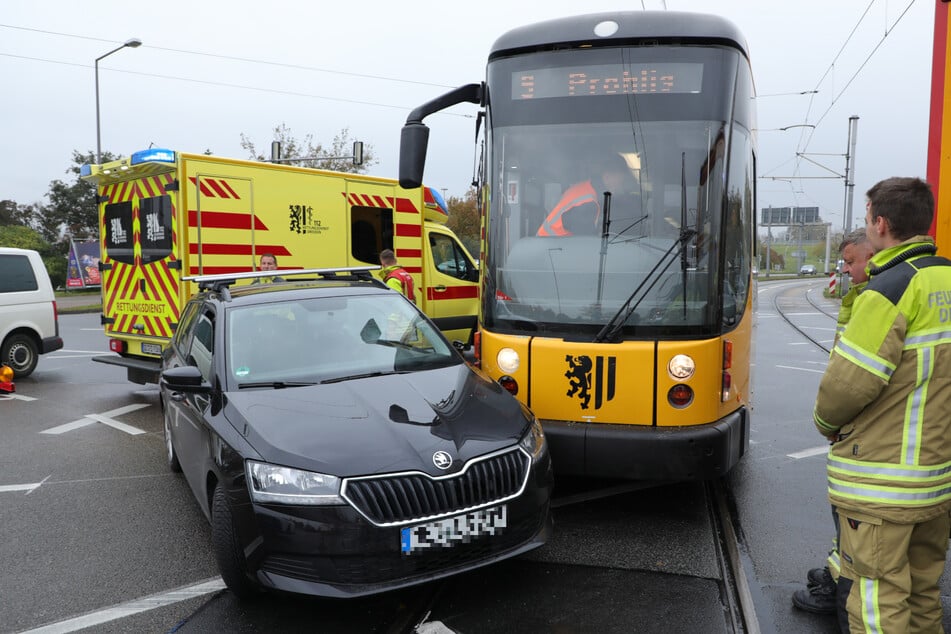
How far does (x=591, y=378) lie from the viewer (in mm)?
4512

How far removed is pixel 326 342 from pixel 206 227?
4238 mm

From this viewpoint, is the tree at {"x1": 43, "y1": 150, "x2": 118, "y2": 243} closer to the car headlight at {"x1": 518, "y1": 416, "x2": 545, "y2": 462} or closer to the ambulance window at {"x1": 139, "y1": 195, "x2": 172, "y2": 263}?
the ambulance window at {"x1": 139, "y1": 195, "x2": 172, "y2": 263}

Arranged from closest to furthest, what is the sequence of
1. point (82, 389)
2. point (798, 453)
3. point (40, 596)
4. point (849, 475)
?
point (849, 475) → point (40, 596) → point (798, 453) → point (82, 389)

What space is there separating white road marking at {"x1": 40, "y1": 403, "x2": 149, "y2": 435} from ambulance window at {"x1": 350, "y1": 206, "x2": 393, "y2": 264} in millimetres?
3384

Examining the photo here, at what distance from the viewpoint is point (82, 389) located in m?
9.80

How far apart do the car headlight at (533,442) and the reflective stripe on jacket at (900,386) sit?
150cm

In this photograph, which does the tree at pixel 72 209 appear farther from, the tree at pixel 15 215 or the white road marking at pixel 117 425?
the white road marking at pixel 117 425

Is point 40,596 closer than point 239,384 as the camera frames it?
Yes

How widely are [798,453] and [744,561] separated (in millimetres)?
2779

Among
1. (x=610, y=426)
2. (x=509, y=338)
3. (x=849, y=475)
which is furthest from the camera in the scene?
(x=509, y=338)

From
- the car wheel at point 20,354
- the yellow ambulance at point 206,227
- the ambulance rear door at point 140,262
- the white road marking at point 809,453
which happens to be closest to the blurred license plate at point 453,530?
the white road marking at point 809,453

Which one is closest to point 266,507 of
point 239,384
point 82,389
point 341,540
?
point 341,540

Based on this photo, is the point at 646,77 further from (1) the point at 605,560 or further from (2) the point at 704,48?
(1) the point at 605,560

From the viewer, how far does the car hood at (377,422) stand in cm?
335
